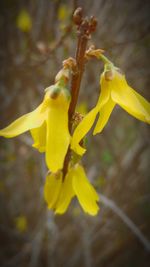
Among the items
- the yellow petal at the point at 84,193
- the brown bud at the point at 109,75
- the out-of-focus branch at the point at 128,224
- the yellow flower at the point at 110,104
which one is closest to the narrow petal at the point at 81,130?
the yellow flower at the point at 110,104

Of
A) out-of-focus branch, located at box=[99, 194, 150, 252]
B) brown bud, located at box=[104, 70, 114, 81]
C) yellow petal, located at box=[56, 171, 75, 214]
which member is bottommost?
out-of-focus branch, located at box=[99, 194, 150, 252]

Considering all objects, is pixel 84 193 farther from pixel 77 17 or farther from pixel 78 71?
pixel 77 17

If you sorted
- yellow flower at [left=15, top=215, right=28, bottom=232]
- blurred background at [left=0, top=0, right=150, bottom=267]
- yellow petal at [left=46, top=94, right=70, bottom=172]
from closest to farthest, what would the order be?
yellow petal at [left=46, top=94, right=70, bottom=172], blurred background at [left=0, top=0, right=150, bottom=267], yellow flower at [left=15, top=215, right=28, bottom=232]

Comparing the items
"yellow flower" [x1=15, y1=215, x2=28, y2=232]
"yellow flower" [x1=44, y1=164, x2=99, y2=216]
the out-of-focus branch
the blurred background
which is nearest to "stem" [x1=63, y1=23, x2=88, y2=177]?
"yellow flower" [x1=44, y1=164, x2=99, y2=216]

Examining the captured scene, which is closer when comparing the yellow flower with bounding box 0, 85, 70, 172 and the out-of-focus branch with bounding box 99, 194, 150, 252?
the yellow flower with bounding box 0, 85, 70, 172

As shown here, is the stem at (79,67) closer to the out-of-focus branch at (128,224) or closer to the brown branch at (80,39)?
the brown branch at (80,39)

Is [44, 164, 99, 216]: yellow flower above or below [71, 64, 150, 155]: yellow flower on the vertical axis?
below

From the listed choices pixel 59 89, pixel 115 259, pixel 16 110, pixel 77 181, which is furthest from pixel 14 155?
pixel 59 89

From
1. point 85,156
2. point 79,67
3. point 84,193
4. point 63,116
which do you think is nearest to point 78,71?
point 79,67

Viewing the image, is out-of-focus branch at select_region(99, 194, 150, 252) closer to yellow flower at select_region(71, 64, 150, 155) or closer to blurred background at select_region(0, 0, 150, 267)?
blurred background at select_region(0, 0, 150, 267)
